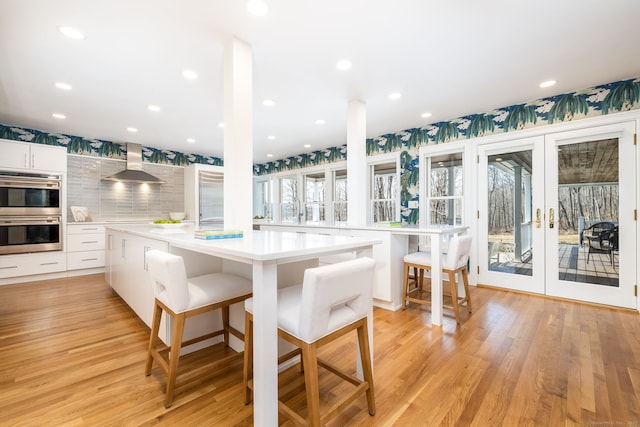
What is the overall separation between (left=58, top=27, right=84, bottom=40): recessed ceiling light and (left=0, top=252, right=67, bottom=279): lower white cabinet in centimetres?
367

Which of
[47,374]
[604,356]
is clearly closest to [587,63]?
[604,356]

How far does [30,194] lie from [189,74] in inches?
135

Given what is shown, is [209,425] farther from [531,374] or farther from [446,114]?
[446,114]

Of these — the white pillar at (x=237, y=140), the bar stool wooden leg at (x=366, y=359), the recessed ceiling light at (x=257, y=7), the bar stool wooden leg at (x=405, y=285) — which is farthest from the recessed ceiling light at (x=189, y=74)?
the bar stool wooden leg at (x=405, y=285)

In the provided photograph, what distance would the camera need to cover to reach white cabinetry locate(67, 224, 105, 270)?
453cm

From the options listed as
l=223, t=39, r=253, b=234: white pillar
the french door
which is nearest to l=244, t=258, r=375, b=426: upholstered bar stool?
l=223, t=39, r=253, b=234: white pillar

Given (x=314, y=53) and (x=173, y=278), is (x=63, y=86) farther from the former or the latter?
(x=173, y=278)

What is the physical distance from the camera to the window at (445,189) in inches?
167

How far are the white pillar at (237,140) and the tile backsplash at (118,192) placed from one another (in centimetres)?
449

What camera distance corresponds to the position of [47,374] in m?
1.82

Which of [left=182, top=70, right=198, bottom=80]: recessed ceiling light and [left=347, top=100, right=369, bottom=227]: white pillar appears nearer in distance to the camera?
[left=182, top=70, right=198, bottom=80]: recessed ceiling light

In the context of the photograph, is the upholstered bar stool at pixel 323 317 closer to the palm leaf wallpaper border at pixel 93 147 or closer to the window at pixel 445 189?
the window at pixel 445 189

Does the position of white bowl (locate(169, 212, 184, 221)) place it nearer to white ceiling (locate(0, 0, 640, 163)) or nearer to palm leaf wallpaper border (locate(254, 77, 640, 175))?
white ceiling (locate(0, 0, 640, 163))

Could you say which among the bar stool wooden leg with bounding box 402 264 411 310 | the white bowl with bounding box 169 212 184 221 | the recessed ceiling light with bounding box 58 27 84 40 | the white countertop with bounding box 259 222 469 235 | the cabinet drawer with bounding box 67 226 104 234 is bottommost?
the bar stool wooden leg with bounding box 402 264 411 310
